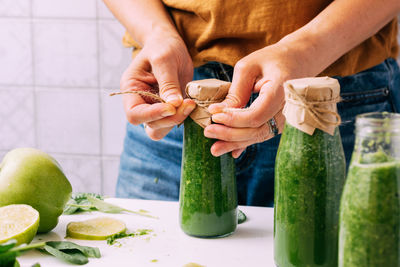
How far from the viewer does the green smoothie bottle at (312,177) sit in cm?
66

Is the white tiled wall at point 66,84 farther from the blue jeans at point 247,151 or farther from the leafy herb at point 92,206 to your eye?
the leafy herb at point 92,206

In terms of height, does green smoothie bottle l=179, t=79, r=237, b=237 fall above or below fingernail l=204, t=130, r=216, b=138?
below

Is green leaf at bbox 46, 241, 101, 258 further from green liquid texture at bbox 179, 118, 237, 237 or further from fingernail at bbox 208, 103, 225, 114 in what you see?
fingernail at bbox 208, 103, 225, 114

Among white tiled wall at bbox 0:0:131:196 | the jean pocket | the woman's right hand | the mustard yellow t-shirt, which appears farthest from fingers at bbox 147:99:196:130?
white tiled wall at bbox 0:0:131:196

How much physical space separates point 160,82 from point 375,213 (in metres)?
0.46

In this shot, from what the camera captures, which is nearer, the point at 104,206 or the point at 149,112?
the point at 149,112

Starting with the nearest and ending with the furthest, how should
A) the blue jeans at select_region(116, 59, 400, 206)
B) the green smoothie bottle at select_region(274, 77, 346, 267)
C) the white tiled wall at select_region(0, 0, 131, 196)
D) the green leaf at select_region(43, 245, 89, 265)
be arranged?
the green smoothie bottle at select_region(274, 77, 346, 267)
the green leaf at select_region(43, 245, 89, 265)
the blue jeans at select_region(116, 59, 400, 206)
the white tiled wall at select_region(0, 0, 131, 196)

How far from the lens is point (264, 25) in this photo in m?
1.00

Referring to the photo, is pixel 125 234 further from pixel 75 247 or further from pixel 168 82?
pixel 168 82

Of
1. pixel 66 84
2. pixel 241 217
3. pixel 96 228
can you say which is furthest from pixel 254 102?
pixel 66 84

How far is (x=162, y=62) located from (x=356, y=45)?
1.19 feet

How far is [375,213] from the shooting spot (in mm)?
558

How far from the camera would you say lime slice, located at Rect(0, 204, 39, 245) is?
774mm

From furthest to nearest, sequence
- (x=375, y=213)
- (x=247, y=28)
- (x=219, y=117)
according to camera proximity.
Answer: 1. (x=247, y=28)
2. (x=219, y=117)
3. (x=375, y=213)
